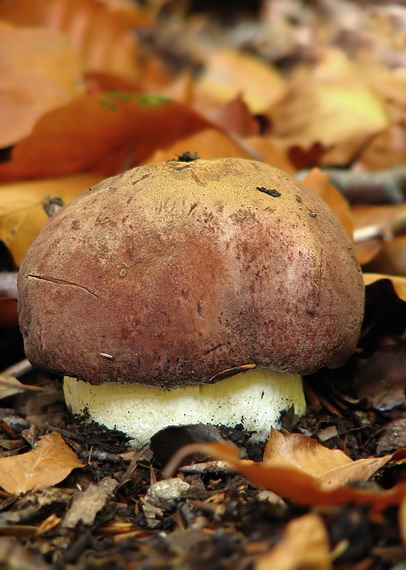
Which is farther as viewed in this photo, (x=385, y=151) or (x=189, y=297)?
(x=385, y=151)

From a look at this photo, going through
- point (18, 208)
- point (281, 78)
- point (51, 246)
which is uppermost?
point (51, 246)

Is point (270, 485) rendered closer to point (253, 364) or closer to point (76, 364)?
point (253, 364)

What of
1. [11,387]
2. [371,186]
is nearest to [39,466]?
[11,387]

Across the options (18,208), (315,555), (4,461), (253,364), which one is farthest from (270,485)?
(18,208)

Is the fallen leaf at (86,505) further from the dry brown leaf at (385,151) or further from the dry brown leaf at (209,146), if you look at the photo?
the dry brown leaf at (385,151)

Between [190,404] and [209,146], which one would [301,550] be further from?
[209,146]

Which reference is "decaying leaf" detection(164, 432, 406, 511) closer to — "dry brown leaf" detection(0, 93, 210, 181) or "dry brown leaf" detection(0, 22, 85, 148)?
"dry brown leaf" detection(0, 93, 210, 181)

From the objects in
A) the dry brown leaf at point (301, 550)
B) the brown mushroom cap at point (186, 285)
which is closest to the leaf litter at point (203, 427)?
the dry brown leaf at point (301, 550)
